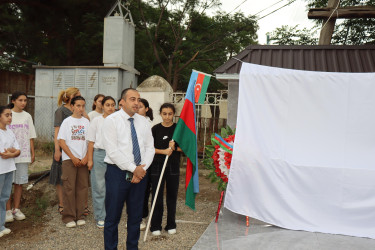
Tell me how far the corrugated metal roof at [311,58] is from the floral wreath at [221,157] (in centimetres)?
177

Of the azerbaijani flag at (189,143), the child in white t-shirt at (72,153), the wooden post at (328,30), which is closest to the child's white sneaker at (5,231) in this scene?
the child in white t-shirt at (72,153)

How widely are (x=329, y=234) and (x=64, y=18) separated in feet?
42.0

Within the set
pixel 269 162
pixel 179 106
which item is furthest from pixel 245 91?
pixel 179 106

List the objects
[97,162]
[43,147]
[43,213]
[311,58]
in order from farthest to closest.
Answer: [43,147] → [311,58] → [43,213] → [97,162]

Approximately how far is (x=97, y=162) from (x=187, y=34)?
1530 cm

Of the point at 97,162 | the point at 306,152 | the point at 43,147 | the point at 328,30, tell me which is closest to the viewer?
the point at 306,152

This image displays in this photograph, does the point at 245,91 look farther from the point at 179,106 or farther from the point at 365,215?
the point at 179,106

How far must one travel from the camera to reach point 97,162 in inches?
179

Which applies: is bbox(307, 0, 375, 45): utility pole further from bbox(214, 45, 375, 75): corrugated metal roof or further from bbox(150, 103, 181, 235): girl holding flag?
bbox(150, 103, 181, 235): girl holding flag

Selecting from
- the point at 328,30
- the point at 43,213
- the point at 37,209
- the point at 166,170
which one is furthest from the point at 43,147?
the point at 328,30

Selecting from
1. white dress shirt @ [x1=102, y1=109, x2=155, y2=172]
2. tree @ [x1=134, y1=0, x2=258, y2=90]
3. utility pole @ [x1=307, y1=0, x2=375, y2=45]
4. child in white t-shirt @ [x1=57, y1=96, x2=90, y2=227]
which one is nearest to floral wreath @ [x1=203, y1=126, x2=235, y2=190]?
white dress shirt @ [x1=102, y1=109, x2=155, y2=172]

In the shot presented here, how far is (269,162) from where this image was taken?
432cm

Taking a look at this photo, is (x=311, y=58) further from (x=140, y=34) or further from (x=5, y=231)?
(x=140, y=34)

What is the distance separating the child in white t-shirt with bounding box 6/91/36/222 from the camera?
183 inches
